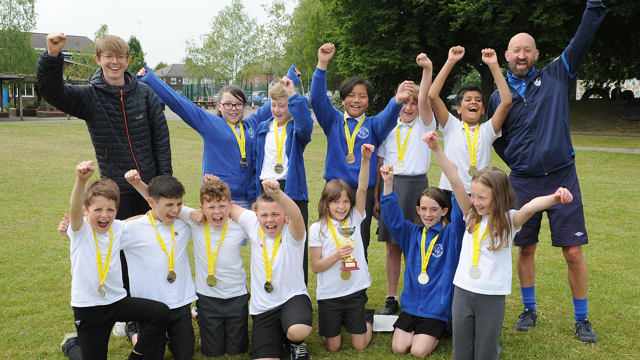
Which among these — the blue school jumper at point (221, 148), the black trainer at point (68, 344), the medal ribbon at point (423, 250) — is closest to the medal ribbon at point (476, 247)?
the medal ribbon at point (423, 250)

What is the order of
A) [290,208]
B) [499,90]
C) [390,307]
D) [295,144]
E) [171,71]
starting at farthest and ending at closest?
1. [171,71]
2. [390,307]
3. [295,144]
4. [499,90]
5. [290,208]

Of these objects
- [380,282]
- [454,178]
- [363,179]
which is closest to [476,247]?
[454,178]

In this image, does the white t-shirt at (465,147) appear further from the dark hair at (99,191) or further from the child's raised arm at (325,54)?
the dark hair at (99,191)

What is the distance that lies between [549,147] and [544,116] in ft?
0.87

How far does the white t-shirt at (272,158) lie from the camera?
445cm

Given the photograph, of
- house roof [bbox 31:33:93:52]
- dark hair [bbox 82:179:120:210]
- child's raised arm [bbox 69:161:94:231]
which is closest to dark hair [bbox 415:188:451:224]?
dark hair [bbox 82:179:120:210]

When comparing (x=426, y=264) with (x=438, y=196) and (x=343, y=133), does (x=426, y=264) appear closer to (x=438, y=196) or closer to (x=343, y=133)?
(x=438, y=196)

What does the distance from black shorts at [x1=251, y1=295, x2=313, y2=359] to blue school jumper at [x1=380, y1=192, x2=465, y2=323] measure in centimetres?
91

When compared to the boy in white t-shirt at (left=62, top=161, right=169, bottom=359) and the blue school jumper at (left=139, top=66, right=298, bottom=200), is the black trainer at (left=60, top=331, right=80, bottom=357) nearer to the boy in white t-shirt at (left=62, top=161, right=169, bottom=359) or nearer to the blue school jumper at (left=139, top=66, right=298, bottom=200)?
the boy in white t-shirt at (left=62, top=161, right=169, bottom=359)

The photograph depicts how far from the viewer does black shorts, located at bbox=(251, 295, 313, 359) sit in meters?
3.73

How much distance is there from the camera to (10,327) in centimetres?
Answer: 423

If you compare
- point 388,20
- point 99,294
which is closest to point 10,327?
point 99,294

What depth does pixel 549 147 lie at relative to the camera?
407cm

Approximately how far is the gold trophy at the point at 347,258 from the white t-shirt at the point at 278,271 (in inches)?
13.0
